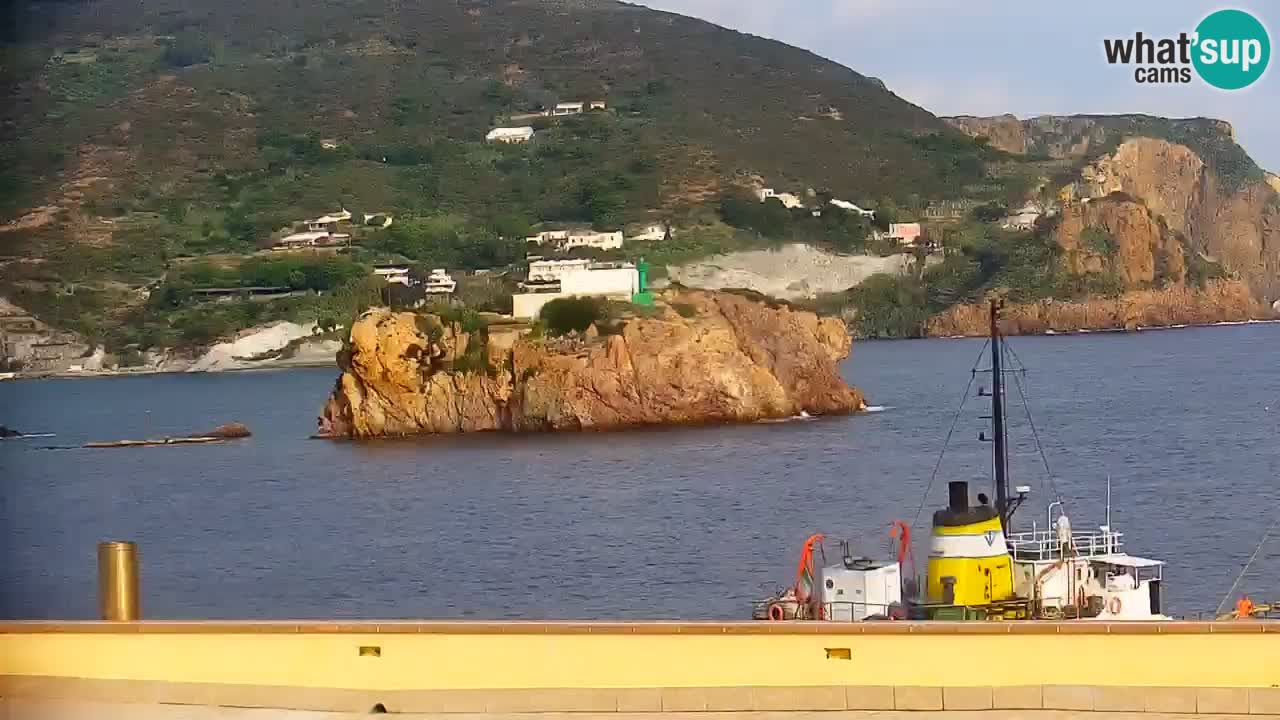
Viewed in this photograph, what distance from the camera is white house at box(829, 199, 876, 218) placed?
101312 mm

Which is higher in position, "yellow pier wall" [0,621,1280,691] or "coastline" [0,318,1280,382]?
"yellow pier wall" [0,621,1280,691]

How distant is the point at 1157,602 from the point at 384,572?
17.2 m

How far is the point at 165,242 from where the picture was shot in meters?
102

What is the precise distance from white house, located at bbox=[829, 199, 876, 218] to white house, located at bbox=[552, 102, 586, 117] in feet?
78.5

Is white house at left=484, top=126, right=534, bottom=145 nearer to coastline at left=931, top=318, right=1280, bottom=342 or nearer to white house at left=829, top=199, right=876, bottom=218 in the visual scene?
white house at left=829, top=199, right=876, bottom=218

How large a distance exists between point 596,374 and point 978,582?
43.9 m

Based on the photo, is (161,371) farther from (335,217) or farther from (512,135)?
(512,135)

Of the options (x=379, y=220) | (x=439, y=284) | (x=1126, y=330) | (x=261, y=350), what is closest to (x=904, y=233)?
(x=1126, y=330)

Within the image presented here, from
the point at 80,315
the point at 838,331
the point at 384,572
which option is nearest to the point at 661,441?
the point at 838,331

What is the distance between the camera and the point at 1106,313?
98.9 m

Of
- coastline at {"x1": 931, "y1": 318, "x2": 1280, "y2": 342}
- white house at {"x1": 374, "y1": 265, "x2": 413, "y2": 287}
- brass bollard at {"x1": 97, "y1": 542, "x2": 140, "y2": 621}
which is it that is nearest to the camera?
brass bollard at {"x1": 97, "y1": 542, "x2": 140, "y2": 621}

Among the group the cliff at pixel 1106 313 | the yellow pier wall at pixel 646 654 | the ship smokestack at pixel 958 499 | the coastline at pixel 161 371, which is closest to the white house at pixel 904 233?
the cliff at pixel 1106 313

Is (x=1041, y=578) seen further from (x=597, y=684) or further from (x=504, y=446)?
(x=504, y=446)

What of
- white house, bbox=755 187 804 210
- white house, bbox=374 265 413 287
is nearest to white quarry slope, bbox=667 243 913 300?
white house, bbox=755 187 804 210
